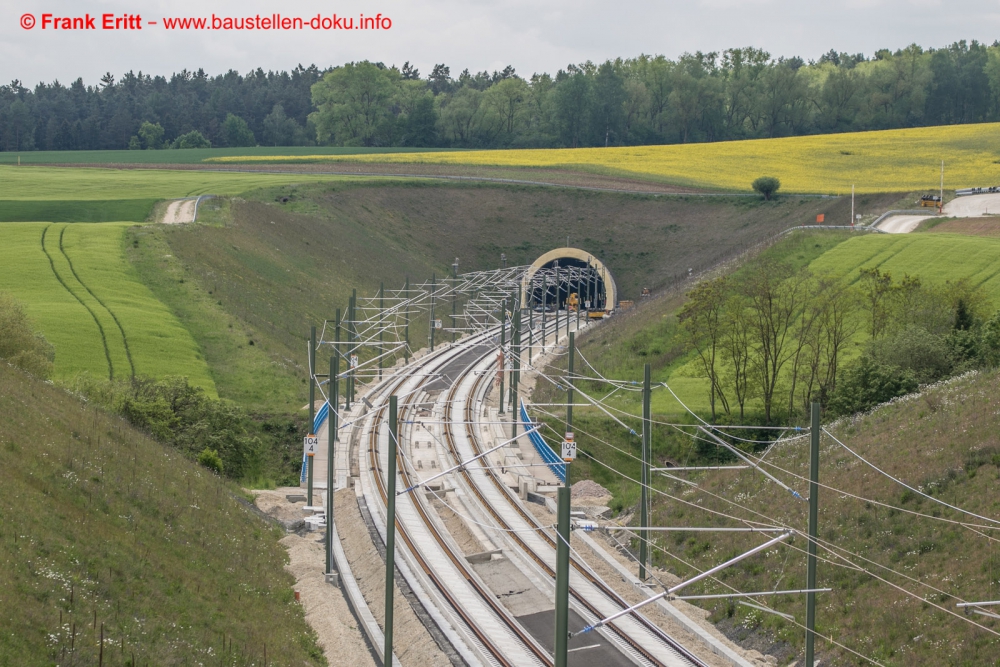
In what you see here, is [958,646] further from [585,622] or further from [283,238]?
[283,238]

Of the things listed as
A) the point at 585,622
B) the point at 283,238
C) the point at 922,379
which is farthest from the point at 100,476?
the point at 283,238

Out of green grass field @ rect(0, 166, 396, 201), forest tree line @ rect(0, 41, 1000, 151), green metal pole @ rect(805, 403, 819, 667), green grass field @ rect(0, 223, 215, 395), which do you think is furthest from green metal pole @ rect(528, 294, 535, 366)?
forest tree line @ rect(0, 41, 1000, 151)

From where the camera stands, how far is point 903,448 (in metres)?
30.1

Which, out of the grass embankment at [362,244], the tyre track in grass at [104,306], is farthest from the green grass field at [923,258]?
the tyre track in grass at [104,306]

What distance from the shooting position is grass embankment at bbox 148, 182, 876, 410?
63.1 m

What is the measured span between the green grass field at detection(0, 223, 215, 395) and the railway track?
1243cm

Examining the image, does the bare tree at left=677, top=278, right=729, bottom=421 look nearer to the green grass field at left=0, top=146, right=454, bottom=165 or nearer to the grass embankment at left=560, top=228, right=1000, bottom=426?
the grass embankment at left=560, top=228, right=1000, bottom=426

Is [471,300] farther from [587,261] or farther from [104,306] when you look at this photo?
[104,306]

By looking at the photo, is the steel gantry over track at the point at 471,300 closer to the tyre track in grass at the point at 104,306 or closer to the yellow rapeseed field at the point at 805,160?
the tyre track in grass at the point at 104,306

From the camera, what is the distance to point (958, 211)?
9219 cm

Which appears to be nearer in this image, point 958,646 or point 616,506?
point 958,646

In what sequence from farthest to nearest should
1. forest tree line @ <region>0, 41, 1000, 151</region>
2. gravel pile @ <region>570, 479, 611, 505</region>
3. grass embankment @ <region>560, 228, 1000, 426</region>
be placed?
forest tree line @ <region>0, 41, 1000, 151</region> < grass embankment @ <region>560, 228, 1000, 426</region> < gravel pile @ <region>570, 479, 611, 505</region>

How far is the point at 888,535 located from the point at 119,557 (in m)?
18.5

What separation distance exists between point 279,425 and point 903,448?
30.1 metres
